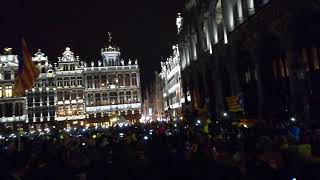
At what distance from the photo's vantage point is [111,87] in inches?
4186

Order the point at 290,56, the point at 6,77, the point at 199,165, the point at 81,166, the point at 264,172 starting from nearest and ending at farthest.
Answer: the point at 264,172 < the point at 199,165 < the point at 81,166 < the point at 290,56 < the point at 6,77

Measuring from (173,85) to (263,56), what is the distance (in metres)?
60.9

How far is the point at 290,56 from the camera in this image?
83.2 ft

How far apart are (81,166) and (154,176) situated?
316cm

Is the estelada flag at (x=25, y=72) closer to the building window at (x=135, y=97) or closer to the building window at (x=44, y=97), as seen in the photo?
the building window at (x=44, y=97)

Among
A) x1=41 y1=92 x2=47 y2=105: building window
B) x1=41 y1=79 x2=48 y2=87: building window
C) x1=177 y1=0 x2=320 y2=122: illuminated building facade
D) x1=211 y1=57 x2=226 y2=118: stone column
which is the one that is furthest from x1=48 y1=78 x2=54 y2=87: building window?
x1=211 y1=57 x2=226 y2=118: stone column

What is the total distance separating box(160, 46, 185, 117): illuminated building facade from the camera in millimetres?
83875

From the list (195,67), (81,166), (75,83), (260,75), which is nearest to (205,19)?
(195,67)

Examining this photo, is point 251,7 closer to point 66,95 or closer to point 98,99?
point 66,95

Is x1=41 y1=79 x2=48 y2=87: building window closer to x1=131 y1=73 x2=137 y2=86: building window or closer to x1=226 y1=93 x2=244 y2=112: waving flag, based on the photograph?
x1=131 y1=73 x2=137 y2=86: building window

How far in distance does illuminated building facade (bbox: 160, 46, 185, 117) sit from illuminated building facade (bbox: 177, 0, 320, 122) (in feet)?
105

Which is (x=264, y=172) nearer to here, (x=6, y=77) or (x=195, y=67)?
(x=195, y=67)

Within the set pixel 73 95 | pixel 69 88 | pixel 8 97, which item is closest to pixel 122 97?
pixel 73 95

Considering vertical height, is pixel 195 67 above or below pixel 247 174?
above
